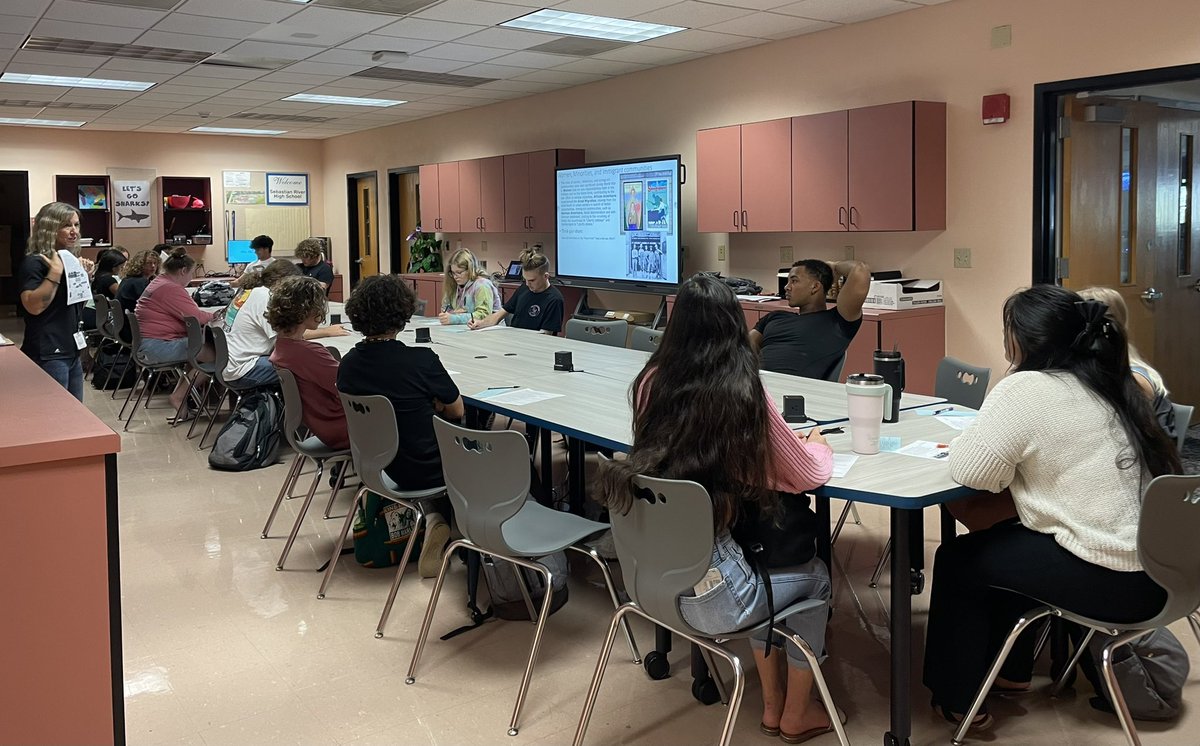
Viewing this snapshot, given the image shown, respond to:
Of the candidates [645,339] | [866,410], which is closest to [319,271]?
[645,339]

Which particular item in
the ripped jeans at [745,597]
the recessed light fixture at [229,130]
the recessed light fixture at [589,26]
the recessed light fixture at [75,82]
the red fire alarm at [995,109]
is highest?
the recessed light fixture at [229,130]

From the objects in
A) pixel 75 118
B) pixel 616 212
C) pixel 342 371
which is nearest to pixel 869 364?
pixel 616 212

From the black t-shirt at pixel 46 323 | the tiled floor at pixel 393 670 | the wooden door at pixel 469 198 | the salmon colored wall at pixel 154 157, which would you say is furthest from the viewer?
the salmon colored wall at pixel 154 157

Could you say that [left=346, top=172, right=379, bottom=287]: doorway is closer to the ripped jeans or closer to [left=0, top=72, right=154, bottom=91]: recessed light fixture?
[left=0, top=72, right=154, bottom=91]: recessed light fixture

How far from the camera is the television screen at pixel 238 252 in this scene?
44.0ft

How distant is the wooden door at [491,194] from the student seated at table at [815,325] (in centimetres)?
545

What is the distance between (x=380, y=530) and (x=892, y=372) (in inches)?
80.1

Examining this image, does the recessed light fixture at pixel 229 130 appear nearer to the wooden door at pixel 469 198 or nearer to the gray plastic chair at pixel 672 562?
the wooden door at pixel 469 198

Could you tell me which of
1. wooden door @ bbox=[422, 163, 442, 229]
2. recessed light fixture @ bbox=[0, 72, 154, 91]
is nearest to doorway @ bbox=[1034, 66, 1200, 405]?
wooden door @ bbox=[422, 163, 442, 229]

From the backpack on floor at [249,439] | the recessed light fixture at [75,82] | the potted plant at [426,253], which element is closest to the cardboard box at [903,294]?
the backpack on floor at [249,439]

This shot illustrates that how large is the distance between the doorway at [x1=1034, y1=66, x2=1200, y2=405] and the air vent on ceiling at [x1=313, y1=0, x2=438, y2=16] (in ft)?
11.5

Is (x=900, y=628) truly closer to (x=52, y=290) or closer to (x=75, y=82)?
(x=52, y=290)

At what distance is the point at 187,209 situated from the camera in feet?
42.8

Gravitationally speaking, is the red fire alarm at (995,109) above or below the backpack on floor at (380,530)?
above
